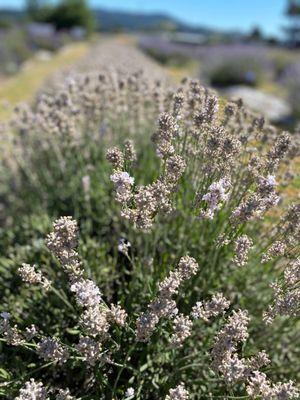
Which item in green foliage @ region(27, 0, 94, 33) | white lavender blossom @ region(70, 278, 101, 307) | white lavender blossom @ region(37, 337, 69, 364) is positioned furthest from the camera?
green foliage @ region(27, 0, 94, 33)

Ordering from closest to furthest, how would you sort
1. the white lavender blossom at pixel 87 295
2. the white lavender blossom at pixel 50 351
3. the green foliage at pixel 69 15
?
the white lavender blossom at pixel 87 295 < the white lavender blossom at pixel 50 351 < the green foliage at pixel 69 15

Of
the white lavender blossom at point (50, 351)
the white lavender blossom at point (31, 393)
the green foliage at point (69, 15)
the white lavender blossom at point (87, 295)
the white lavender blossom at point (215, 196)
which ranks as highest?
the green foliage at point (69, 15)

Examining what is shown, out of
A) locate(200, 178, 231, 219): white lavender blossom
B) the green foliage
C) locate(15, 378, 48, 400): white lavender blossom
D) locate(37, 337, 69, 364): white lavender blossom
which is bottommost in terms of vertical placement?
locate(15, 378, 48, 400): white lavender blossom

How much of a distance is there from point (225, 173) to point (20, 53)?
22.1 m

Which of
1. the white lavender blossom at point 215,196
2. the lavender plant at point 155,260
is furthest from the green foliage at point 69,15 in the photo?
the white lavender blossom at point 215,196

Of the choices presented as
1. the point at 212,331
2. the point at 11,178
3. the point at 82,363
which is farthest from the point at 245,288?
the point at 11,178

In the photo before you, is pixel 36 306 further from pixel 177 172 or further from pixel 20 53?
pixel 20 53

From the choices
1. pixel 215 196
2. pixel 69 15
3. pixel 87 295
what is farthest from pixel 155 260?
pixel 69 15

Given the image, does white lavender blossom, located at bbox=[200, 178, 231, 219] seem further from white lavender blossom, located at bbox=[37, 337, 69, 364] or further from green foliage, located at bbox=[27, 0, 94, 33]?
green foliage, located at bbox=[27, 0, 94, 33]

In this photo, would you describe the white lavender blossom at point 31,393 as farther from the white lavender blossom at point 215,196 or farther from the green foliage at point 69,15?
the green foliage at point 69,15

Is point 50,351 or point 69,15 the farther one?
point 69,15

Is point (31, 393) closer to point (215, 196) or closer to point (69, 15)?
point (215, 196)

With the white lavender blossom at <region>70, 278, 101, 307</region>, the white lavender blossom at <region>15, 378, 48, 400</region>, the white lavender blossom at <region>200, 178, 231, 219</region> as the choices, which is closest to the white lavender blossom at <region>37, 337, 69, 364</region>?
the white lavender blossom at <region>15, 378, 48, 400</region>

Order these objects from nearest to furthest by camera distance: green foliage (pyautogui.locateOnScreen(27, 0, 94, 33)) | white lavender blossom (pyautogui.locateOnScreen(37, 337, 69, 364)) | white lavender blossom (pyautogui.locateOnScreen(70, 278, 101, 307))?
white lavender blossom (pyautogui.locateOnScreen(70, 278, 101, 307)) → white lavender blossom (pyautogui.locateOnScreen(37, 337, 69, 364)) → green foliage (pyautogui.locateOnScreen(27, 0, 94, 33))
